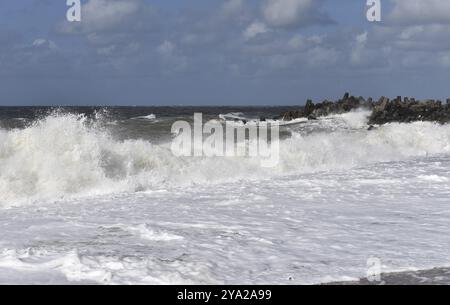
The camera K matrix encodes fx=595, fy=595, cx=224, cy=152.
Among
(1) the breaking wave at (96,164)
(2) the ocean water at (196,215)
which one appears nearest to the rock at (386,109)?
(1) the breaking wave at (96,164)

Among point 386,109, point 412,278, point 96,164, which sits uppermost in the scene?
point 386,109

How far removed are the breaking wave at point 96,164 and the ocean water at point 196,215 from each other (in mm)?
31

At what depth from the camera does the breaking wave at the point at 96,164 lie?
1218 centimetres

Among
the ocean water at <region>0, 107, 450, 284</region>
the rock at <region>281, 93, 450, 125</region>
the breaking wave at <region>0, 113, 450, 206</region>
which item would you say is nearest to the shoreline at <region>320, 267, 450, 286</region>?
the ocean water at <region>0, 107, 450, 284</region>

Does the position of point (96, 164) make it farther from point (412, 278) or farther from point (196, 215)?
point (412, 278)

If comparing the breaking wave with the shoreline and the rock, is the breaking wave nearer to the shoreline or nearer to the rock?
the shoreline

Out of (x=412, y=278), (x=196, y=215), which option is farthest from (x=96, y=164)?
(x=412, y=278)

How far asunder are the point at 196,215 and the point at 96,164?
5384 mm

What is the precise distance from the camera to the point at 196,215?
338 inches

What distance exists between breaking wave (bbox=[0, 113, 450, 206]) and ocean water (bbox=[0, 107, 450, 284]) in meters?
0.03

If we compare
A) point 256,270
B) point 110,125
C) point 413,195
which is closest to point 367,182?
point 413,195
